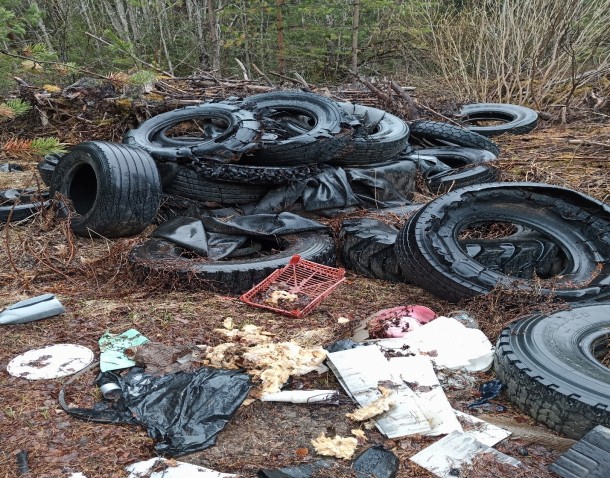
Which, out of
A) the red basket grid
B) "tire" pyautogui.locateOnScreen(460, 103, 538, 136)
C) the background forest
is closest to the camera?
the red basket grid

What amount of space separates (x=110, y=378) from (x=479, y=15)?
11.9 m

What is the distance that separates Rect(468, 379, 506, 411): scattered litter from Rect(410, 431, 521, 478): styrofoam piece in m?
0.36

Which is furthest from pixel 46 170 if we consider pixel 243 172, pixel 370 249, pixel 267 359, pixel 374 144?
pixel 267 359

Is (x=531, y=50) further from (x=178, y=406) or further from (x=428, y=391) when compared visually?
(x=178, y=406)

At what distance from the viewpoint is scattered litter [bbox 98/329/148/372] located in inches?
130

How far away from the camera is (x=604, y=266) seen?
4.30 meters

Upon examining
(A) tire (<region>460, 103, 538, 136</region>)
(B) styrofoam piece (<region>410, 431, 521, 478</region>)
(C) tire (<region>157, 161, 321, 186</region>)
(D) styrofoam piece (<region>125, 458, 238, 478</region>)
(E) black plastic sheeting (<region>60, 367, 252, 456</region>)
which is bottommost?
(A) tire (<region>460, 103, 538, 136</region>)

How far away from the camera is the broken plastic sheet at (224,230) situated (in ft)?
16.6

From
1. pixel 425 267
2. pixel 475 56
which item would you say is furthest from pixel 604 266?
pixel 475 56

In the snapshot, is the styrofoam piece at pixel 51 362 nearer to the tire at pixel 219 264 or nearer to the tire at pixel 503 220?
the tire at pixel 219 264

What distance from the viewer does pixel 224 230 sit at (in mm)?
5289

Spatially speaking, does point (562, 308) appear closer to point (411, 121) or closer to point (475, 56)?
point (411, 121)

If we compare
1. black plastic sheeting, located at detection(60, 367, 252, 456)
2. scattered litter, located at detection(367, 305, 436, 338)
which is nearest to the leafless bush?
scattered litter, located at detection(367, 305, 436, 338)

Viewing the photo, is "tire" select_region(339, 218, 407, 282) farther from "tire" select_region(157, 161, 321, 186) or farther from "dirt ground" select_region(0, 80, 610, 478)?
"tire" select_region(157, 161, 321, 186)
